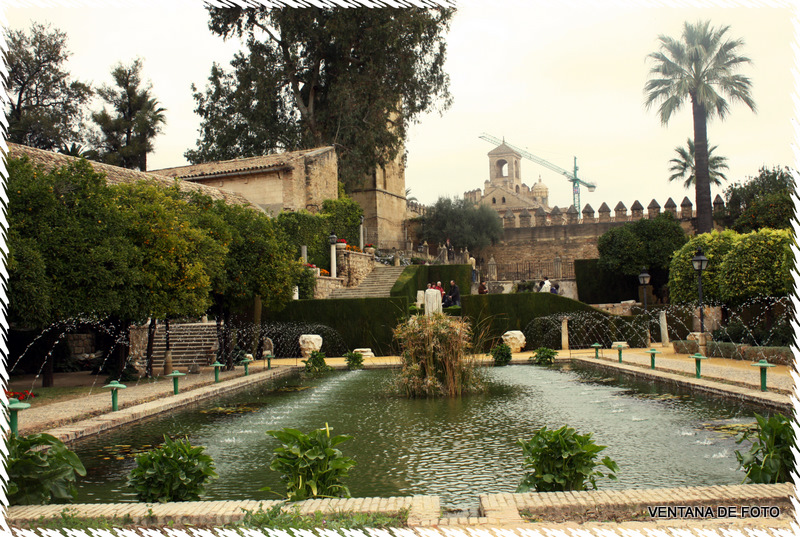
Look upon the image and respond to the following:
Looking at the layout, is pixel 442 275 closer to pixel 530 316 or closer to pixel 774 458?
pixel 530 316

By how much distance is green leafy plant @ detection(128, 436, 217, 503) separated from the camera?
4.14 meters

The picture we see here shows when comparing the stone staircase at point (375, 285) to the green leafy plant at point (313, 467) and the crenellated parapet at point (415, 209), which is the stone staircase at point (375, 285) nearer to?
the crenellated parapet at point (415, 209)

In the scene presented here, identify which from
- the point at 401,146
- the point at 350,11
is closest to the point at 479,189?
the point at 401,146

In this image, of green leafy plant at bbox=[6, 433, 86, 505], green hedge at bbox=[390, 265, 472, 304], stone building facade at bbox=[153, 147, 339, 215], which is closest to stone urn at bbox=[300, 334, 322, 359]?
green hedge at bbox=[390, 265, 472, 304]

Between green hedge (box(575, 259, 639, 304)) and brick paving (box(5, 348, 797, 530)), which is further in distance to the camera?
green hedge (box(575, 259, 639, 304))

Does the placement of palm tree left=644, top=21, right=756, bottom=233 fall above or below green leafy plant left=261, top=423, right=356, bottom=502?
above

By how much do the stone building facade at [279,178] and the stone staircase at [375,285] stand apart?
15.4 feet

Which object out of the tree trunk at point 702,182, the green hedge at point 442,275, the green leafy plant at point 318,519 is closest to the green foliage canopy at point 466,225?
the green hedge at point 442,275

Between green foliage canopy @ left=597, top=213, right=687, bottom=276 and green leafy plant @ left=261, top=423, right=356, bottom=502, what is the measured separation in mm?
27015

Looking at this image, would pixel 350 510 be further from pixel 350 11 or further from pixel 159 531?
pixel 350 11

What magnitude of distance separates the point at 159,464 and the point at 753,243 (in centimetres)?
1512

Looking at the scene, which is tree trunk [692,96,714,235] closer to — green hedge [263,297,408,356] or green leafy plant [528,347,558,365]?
green hedge [263,297,408,356]

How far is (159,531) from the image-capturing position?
333cm

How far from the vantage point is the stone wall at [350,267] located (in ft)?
88.4
